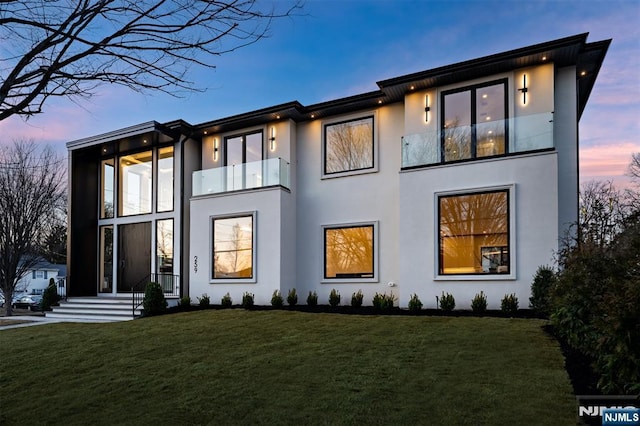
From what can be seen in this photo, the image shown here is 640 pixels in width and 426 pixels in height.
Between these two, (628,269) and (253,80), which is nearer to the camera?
(628,269)

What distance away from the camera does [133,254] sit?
1616 cm

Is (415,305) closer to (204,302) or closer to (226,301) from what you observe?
(226,301)

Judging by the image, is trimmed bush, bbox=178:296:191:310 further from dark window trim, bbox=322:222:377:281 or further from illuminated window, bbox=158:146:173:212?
dark window trim, bbox=322:222:377:281

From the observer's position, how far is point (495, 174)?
10656mm

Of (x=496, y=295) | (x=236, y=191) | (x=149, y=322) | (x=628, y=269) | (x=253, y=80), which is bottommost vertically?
(x=149, y=322)

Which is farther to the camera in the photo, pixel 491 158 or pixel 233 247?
pixel 233 247

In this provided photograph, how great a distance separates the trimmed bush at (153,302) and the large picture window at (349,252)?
501 cm

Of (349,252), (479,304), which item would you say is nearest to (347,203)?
(349,252)

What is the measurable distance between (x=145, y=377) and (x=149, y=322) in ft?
16.9

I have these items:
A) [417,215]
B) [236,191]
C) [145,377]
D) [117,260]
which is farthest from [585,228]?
[117,260]

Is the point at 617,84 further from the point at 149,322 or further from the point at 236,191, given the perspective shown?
the point at 149,322

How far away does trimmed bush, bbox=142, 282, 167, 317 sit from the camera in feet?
41.7

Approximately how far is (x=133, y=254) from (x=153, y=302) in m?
4.11

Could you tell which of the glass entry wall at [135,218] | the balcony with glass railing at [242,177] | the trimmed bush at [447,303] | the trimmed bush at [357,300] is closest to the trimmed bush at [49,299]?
the glass entry wall at [135,218]
